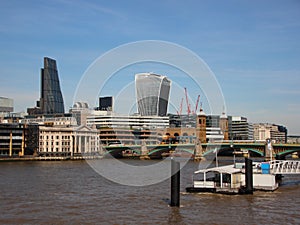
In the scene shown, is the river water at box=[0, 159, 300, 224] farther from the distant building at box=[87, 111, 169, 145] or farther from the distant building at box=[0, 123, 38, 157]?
the distant building at box=[87, 111, 169, 145]

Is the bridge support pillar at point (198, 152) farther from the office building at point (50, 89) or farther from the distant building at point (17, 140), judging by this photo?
the office building at point (50, 89)

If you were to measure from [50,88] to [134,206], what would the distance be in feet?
487

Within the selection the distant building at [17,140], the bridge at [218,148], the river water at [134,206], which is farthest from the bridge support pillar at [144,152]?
the river water at [134,206]

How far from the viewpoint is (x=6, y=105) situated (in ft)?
539

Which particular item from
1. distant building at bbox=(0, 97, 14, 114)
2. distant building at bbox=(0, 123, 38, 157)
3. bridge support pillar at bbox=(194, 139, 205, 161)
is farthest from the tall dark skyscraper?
bridge support pillar at bbox=(194, 139, 205, 161)

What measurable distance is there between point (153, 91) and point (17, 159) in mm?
28306

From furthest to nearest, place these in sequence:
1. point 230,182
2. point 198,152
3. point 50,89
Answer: point 50,89
point 198,152
point 230,182

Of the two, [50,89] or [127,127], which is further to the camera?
[50,89]

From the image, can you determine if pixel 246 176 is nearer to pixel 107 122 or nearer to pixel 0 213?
pixel 0 213

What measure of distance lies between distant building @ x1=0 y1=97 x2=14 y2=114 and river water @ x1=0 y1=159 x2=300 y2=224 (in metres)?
130

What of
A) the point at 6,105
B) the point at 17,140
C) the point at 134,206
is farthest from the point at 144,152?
the point at 6,105

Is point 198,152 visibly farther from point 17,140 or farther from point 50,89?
point 50,89

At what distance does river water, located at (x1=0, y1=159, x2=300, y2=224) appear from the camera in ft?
78.8

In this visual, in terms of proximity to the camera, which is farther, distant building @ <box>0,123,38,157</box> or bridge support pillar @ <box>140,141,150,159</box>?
bridge support pillar @ <box>140,141,150,159</box>
